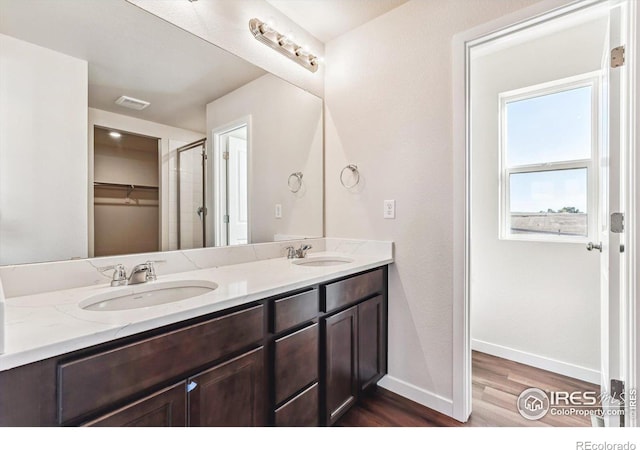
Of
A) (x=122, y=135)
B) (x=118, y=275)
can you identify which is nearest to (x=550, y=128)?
(x=122, y=135)

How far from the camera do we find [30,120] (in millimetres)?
1041

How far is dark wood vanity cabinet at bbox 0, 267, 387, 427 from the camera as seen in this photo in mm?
672

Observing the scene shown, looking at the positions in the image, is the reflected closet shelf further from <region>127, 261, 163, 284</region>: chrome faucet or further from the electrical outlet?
the electrical outlet

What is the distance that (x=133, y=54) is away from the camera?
4.29 feet

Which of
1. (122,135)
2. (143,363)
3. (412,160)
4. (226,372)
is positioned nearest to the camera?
(143,363)

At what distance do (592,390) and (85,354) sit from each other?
2714mm

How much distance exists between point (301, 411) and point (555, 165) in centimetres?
239

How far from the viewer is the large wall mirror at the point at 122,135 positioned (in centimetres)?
103

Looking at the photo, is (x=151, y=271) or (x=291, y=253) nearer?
(x=151, y=271)

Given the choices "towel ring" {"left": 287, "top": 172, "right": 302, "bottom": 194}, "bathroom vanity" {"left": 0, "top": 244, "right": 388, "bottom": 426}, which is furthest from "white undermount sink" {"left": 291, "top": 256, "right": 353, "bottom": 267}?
"towel ring" {"left": 287, "top": 172, "right": 302, "bottom": 194}

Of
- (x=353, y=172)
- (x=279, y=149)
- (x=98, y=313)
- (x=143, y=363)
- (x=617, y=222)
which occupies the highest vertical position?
(x=279, y=149)

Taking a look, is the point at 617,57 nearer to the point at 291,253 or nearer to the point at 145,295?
the point at 291,253

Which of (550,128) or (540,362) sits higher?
(550,128)

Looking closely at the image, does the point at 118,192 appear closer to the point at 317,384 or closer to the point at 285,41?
the point at 317,384
